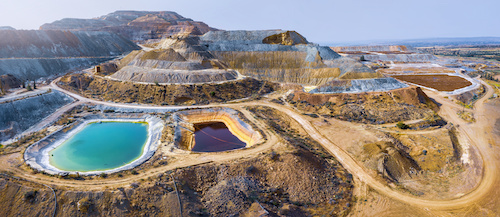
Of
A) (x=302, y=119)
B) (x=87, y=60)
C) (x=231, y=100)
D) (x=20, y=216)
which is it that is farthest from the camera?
(x=87, y=60)

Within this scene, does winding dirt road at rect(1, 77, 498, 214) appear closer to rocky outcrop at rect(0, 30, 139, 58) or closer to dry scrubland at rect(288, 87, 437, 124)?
dry scrubland at rect(288, 87, 437, 124)

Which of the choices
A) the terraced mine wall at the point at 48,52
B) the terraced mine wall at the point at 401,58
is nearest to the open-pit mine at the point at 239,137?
the terraced mine wall at the point at 48,52

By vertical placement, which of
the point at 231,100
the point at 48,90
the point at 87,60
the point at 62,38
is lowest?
the point at 231,100

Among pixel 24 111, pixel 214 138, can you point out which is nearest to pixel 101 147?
pixel 214 138

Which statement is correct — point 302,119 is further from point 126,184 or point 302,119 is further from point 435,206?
point 126,184

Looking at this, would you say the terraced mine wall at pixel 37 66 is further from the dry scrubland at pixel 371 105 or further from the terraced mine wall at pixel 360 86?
the terraced mine wall at pixel 360 86

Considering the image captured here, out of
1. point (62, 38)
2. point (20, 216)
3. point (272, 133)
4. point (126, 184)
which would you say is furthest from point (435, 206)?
point (62, 38)

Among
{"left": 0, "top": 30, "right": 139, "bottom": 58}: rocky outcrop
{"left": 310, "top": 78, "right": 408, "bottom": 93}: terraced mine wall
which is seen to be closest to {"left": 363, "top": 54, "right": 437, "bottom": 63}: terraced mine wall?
{"left": 310, "top": 78, "right": 408, "bottom": 93}: terraced mine wall
